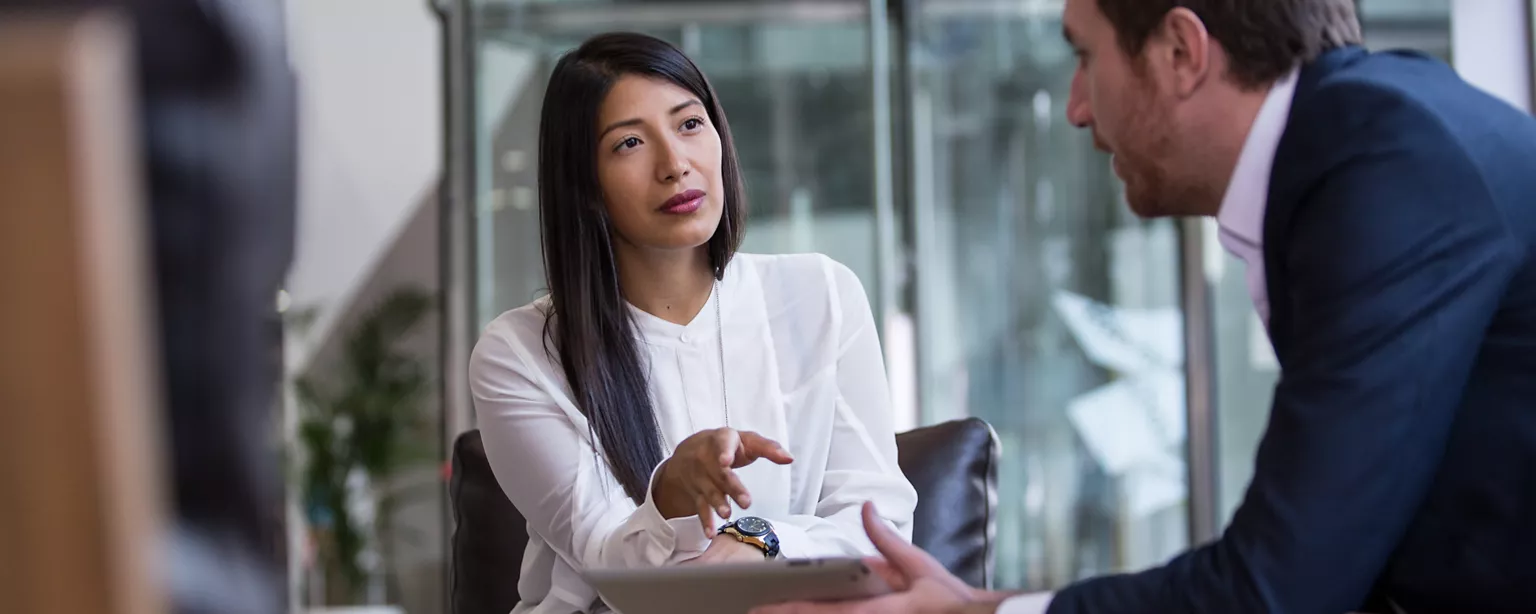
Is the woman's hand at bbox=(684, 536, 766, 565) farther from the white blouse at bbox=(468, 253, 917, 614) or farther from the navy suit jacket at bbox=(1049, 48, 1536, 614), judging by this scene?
the navy suit jacket at bbox=(1049, 48, 1536, 614)

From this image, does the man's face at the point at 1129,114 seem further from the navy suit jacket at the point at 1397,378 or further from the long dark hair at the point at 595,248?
the long dark hair at the point at 595,248

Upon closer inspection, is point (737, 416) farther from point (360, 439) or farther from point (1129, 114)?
point (360, 439)

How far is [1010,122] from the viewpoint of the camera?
18.5 feet

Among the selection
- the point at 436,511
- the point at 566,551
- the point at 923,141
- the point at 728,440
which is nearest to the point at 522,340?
the point at 566,551

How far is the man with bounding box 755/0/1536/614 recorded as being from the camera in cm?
120

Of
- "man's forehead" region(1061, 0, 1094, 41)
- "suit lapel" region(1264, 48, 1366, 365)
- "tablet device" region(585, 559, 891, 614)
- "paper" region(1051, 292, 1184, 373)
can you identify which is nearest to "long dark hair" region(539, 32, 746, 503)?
"tablet device" region(585, 559, 891, 614)

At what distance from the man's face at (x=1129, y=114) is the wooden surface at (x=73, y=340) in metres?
1.23

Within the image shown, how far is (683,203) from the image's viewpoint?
5.88 ft

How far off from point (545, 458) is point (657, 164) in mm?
392

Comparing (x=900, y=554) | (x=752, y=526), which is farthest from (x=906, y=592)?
(x=752, y=526)

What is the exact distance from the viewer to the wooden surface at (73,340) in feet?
1.24

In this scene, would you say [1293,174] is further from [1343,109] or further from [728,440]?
[728,440]

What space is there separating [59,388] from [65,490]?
1.1 inches

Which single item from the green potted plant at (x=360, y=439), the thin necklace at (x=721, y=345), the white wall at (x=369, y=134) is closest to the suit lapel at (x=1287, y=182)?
the thin necklace at (x=721, y=345)
